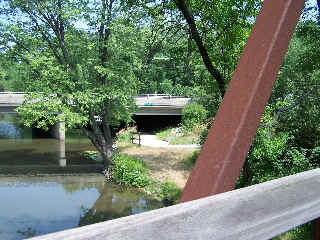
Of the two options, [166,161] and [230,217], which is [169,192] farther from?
[230,217]

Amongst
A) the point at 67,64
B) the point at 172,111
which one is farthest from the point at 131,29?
the point at 172,111

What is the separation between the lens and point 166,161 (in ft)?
61.4

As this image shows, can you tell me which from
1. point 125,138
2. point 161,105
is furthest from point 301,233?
point 161,105

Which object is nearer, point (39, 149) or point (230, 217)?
point (230, 217)

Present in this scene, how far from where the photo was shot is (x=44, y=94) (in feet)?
49.8

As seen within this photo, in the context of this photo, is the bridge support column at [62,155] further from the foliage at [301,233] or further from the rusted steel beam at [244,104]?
the rusted steel beam at [244,104]

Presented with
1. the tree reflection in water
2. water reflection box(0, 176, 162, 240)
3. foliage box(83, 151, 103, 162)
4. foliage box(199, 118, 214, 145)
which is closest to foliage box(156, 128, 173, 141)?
foliage box(83, 151, 103, 162)

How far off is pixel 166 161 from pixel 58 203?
20.0 feet

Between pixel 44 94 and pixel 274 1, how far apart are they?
1475 cm

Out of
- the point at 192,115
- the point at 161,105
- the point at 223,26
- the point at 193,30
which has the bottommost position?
the point at 192,115

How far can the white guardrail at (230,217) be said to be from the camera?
73cm

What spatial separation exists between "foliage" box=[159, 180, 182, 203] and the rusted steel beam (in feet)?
41.2

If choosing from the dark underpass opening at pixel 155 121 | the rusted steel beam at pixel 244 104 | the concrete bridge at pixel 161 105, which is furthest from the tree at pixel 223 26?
the dark underpass opening at pixel 155 121

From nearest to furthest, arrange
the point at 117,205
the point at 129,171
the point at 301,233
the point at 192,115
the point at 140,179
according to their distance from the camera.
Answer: the point at 301,233 → the point at 117,205 → the point at 140,179 → the point at 129,171 → the point at 192,115
